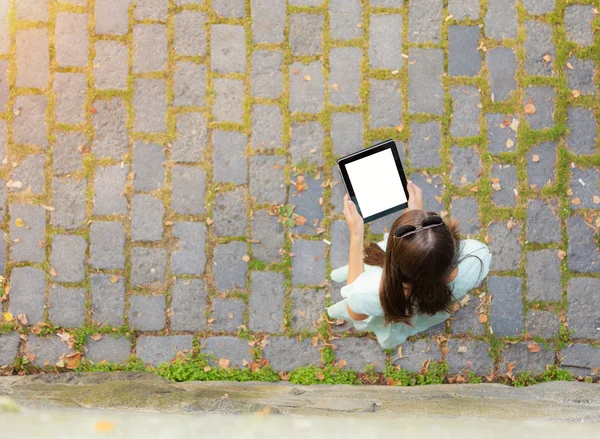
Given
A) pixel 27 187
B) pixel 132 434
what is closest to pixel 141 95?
pixel 27 187

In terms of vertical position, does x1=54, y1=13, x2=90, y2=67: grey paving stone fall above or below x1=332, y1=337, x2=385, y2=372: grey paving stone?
above

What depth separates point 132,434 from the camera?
283 centimetres

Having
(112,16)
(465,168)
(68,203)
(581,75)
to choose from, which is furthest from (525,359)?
(112,16)

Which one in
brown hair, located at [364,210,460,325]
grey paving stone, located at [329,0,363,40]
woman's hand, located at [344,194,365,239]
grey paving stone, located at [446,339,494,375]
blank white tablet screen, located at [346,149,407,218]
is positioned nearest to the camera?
brown hair, located at [364,210,460,325]

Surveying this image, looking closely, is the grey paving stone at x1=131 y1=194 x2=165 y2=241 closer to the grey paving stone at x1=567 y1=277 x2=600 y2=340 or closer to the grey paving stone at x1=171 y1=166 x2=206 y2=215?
the grey paving stone at x1=171 y1=166 x2=206 y2=215

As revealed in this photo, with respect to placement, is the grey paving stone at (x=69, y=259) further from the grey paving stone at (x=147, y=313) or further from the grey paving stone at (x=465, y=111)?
the grey paving stone at (x=465, y=111)

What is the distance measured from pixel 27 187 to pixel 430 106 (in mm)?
3247

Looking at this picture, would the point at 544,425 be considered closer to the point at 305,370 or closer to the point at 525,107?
the point at 305,370

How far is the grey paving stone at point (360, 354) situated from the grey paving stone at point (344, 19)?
240cm

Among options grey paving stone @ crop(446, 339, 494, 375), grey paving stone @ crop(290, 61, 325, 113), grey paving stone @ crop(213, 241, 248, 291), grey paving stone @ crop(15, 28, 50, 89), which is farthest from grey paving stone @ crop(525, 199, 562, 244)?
grey paving stone @ crop(15, 28, 50, 89)

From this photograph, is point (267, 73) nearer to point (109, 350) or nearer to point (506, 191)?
point (506, 191)

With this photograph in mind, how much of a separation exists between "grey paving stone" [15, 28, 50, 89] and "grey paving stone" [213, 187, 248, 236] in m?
1.71

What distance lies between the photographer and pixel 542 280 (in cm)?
488

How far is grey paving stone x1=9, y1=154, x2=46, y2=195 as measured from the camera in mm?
4996
